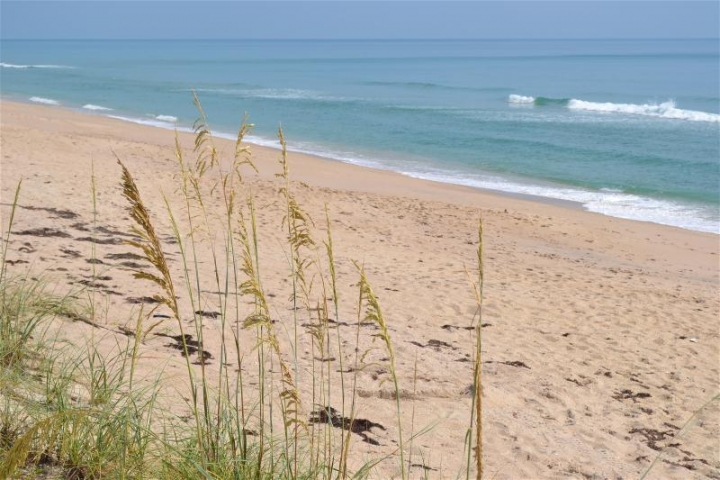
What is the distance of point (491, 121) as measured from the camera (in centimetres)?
3120

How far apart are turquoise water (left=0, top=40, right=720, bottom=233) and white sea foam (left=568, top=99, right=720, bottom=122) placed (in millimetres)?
79

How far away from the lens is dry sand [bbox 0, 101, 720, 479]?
4.87 meters

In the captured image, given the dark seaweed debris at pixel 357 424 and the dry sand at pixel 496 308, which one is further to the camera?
the dry sand at pixel 496 308

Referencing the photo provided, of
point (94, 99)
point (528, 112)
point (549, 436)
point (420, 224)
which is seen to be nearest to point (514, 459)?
point (549, 436)

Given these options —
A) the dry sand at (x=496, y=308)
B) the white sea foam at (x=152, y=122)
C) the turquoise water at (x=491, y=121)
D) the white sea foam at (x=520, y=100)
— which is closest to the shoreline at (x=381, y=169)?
the white sea foam at (x=152, y=122)

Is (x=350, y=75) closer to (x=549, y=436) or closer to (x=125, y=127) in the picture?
(x=125, y=127)

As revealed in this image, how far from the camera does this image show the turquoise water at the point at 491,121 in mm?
19062

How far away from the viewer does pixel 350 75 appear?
65.8 metres

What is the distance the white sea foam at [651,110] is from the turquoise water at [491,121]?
0.08m

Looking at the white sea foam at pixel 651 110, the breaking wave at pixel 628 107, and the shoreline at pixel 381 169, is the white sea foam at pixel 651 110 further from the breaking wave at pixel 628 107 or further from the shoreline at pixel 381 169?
the shoreline at pixel 381 169

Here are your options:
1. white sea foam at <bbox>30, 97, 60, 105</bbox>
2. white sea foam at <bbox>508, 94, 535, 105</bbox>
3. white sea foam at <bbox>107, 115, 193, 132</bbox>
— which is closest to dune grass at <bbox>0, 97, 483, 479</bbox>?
white sea foam at <bbox>107, 115, 193, 132</bbox>

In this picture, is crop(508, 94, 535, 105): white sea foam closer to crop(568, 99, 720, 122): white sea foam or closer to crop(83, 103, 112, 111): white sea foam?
crop(568, 99, 720, 122): white sea foam

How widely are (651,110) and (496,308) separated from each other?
3060 cm

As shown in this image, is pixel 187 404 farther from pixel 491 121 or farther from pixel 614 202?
pixel 491 121
